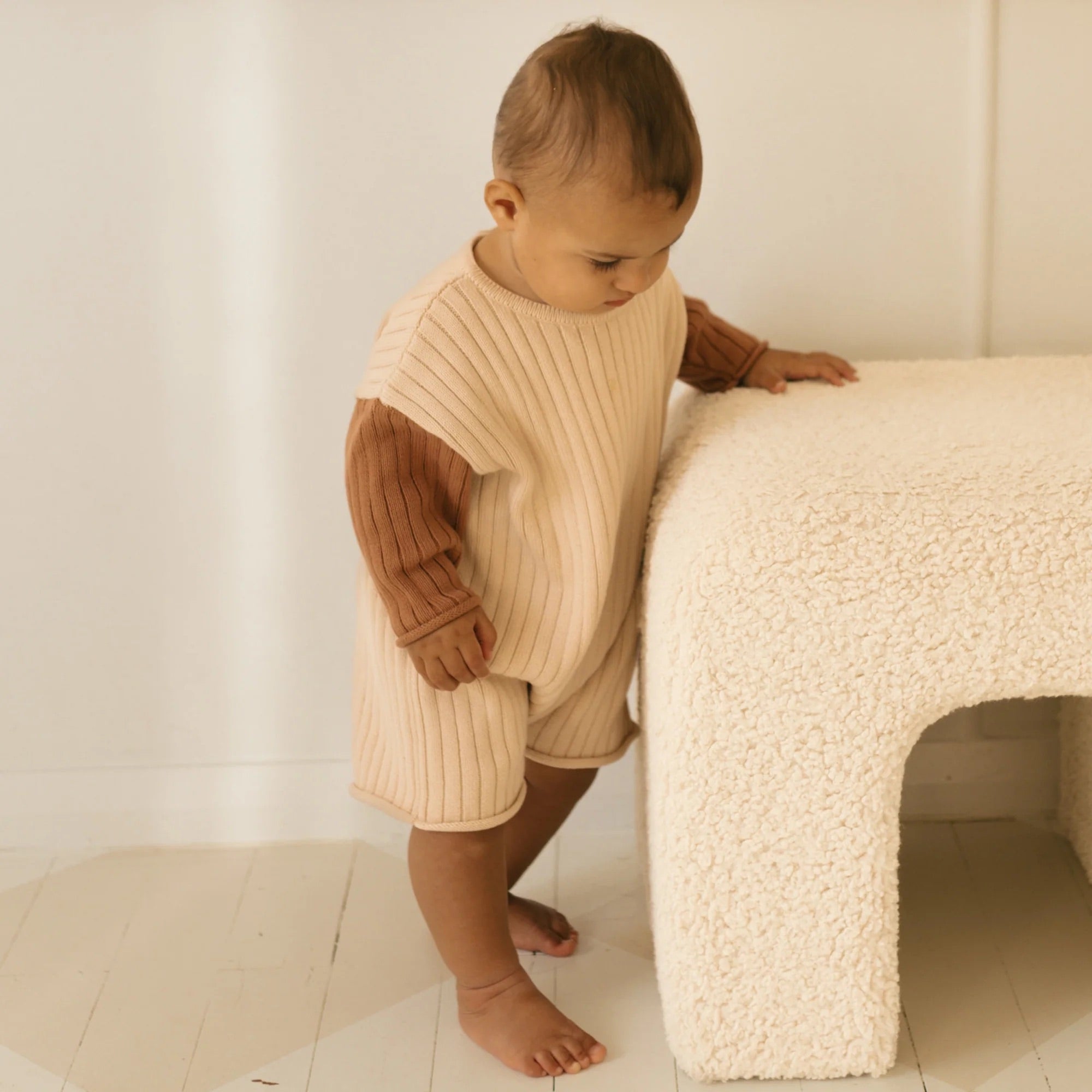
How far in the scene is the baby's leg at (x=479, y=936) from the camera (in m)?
1.02

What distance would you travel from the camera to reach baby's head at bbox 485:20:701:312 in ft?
2.64

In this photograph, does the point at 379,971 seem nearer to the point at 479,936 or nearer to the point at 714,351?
the point at 479,936

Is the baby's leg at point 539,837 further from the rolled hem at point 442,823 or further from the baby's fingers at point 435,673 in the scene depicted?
the baby's fingers at point 435,673

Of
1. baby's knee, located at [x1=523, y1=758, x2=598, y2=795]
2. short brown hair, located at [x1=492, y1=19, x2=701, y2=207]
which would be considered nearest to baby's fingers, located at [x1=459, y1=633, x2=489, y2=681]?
baby's knee, located at [x1=523, y1=758, x2=598, y2=795]

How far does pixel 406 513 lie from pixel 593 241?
0.24 metres

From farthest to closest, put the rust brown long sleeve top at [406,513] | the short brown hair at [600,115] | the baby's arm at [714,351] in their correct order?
the baby's arm at [714,351] < the rust brown long sleeve top at [406,513] < the short brown hair at [600,115]

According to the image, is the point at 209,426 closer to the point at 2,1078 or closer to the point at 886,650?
the point at 2,1078

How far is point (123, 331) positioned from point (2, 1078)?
2.19 ft

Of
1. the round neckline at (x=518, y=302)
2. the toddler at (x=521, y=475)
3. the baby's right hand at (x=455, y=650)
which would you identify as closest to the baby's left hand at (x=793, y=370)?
the toddler at (x=521, y=475)

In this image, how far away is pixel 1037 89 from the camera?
1172 millimetres

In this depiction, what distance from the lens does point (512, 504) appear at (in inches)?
38.1

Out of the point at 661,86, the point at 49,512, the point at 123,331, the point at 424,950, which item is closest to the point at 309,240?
the point at 123,331

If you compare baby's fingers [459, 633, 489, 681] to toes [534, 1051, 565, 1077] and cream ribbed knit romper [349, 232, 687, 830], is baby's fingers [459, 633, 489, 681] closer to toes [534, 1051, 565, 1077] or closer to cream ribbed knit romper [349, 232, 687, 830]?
cream ribbed knit romper [349, 232, 687, 830]

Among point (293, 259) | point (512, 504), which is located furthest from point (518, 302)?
point (293, 259)
